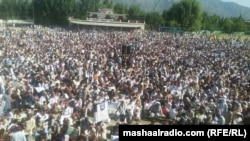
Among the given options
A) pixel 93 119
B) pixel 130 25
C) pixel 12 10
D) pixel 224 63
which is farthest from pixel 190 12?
pixel 93 119

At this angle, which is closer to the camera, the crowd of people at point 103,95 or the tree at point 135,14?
the crowd of people at point 103,95

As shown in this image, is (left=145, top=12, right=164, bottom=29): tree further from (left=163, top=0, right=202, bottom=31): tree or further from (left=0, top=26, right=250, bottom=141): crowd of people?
(left=0, top=26, right=250, bottom=141): crowd of people

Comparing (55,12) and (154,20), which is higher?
(55,12)

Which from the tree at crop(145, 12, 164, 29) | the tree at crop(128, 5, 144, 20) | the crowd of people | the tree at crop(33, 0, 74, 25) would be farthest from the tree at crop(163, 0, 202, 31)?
the crowd of people

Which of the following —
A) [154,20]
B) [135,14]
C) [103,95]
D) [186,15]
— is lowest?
[103,95]

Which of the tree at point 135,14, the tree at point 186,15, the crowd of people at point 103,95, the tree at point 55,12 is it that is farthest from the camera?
the tree at point 135,14

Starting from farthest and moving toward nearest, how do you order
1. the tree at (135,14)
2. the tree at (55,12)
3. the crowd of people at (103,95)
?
the tree at (135,14) < the tree at (55,12) < the crowd of people at (103,95)

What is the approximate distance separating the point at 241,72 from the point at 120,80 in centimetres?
712

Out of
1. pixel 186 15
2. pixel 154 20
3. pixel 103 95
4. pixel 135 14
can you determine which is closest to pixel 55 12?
pixel 135 14

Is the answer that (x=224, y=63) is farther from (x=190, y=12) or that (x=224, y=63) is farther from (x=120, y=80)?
(x=190, y=12)

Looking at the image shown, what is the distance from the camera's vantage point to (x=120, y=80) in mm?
17000

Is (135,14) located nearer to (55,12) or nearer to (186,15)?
(186,15)

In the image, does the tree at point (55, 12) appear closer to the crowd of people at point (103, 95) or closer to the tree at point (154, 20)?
the tree at point (154, 20)

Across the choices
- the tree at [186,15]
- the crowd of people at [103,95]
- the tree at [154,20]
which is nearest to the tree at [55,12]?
the tree at [154,20]
